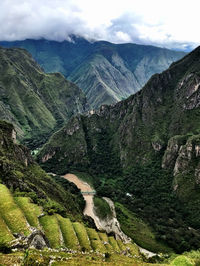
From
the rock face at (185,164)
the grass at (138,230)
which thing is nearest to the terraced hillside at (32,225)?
the grass at (138,230)

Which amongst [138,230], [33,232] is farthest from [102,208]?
[33,232]

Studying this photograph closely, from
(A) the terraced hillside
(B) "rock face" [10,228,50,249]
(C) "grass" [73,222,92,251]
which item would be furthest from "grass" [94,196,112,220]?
(B) "rock face" [10,228,50,249]

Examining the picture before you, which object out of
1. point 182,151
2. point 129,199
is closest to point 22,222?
point 129,199

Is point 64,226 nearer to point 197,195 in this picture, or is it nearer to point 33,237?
point 33,237

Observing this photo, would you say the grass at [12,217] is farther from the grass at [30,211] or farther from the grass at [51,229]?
the grass at [51,229]

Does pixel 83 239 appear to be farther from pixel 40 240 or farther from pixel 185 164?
pixel 185 164

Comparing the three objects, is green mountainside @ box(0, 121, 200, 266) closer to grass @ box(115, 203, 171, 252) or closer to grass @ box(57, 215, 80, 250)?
grass @ box(57, 215, 80, 250)
